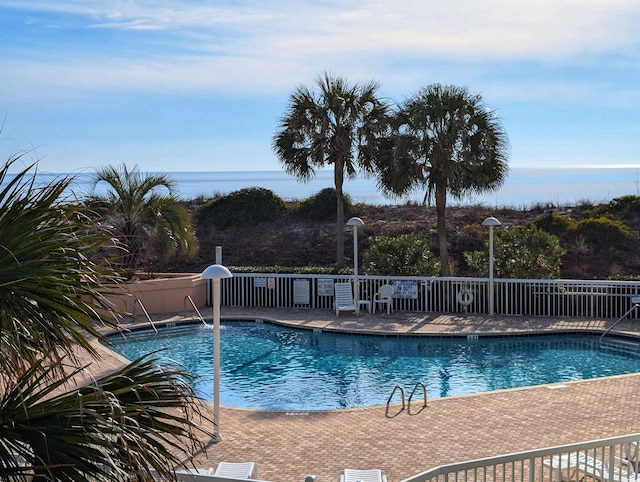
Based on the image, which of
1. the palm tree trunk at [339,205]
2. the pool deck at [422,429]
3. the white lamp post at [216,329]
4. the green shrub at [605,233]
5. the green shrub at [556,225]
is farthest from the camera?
the green shrub at [556,225]

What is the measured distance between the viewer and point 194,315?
1817 centimetres

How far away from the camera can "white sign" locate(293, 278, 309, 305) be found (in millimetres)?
19016

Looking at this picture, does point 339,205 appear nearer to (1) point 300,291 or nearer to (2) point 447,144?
(1) point 300,291

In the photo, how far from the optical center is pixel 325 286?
18766 millimetres

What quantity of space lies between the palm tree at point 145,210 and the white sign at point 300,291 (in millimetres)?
2824

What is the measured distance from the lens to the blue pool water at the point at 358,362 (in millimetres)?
12492

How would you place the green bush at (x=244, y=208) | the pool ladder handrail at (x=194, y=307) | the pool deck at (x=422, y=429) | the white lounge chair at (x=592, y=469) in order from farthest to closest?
the green bush at (x=244, y=208)
the pool ladder handrail at (x=194, y=307)
the pool deck at (x=422, y=429)
the white lounge chair at (x=592, y=469)

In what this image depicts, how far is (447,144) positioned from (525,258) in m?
3.20

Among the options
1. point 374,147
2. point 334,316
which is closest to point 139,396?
point 334,316

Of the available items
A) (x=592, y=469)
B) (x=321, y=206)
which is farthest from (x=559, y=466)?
(x=321, y=206)

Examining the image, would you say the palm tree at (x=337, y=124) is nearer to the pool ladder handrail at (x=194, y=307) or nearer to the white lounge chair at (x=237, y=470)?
the pool ladder handrail at (x=194, y=307)

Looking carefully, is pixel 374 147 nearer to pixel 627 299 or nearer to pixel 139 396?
pixel 627 299

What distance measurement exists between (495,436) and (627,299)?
29.5ft

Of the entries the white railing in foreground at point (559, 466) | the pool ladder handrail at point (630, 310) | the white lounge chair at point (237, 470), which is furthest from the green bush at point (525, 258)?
the white lounge chair at point (237, 470)
